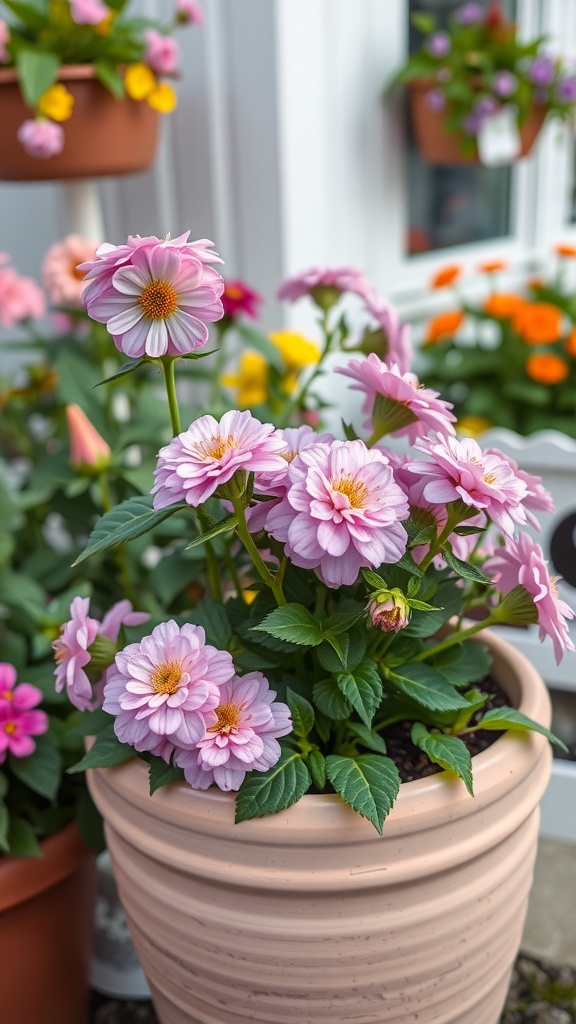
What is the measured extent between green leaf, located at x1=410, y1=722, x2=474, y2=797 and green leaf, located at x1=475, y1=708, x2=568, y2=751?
0.04 metres

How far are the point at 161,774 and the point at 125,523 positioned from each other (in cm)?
16

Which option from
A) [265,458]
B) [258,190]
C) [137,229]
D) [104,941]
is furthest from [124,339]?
[137,229]

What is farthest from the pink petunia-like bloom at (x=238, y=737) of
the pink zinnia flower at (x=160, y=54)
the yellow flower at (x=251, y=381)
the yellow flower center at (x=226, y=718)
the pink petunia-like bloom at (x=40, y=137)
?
the pink zinnia flower at (x=160, y=54)

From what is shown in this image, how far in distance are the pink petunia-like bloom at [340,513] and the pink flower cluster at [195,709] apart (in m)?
0.09

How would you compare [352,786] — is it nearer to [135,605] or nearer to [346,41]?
[135,605]

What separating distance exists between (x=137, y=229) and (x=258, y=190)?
0.81 ft

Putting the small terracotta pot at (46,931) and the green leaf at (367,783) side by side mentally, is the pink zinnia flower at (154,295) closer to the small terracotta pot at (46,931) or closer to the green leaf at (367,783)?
the green leaf at (367,783)

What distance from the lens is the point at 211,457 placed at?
1.75ft

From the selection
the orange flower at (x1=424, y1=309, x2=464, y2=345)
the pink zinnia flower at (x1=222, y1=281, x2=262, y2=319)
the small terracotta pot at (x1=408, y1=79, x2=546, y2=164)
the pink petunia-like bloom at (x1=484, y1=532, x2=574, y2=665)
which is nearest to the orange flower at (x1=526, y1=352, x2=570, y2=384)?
the orange flower at (x1=424, y1=309, x2=464, y2=345)

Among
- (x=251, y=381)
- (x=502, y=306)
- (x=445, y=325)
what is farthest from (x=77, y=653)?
(x=502, y=306)

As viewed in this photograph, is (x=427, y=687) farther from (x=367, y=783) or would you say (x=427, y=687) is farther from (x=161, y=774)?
(x=161, y=774)

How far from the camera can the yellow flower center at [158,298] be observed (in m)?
0.54

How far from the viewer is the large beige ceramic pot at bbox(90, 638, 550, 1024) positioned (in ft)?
1.85

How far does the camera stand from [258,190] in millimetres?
1366
